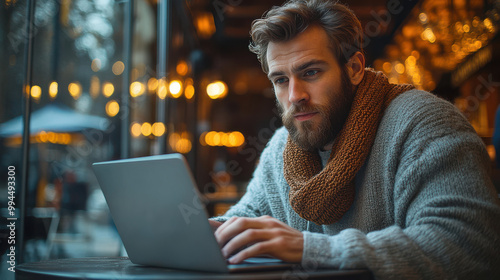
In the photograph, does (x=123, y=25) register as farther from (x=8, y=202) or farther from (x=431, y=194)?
(x=431, y=194)

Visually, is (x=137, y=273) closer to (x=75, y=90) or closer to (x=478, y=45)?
(x=75, y=90)

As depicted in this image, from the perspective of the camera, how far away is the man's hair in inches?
53.3

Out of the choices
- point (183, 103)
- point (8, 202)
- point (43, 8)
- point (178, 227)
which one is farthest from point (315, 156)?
point (183, 103)

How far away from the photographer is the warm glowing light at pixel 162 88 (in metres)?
4.09

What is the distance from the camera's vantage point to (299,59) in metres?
1.32

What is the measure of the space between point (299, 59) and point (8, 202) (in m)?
1.30

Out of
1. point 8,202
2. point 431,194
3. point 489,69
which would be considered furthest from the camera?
point 489,69

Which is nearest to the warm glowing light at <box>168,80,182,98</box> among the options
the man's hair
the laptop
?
the man's hair

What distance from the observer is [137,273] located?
0.85m

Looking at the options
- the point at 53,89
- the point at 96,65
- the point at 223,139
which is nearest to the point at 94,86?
the point at 96,65

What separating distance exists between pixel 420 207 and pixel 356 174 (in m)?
0.30

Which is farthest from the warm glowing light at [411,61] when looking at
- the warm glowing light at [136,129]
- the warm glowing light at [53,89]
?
the warm glowing light at [53,89]

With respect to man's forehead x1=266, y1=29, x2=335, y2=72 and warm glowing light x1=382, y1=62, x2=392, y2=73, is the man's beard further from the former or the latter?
warm glowing light x1=382, y1=62, x2=392, y2=73

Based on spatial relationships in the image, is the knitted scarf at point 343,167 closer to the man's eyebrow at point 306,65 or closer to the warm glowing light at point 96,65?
the man's eyebrow at point 306,65
